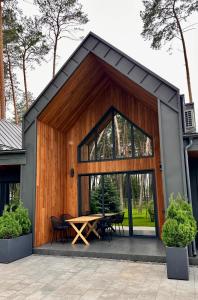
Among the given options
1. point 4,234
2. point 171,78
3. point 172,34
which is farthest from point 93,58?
point 171,78

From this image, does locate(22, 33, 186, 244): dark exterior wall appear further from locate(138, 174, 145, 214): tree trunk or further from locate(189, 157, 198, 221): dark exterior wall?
locate(138, 174, 145, 214): tree trunk

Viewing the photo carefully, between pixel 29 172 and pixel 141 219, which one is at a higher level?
pixel 29 172

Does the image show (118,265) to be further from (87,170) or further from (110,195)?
(87,170)

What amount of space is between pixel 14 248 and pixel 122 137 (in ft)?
14.9

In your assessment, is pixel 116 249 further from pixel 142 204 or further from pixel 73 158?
pixel 73 158

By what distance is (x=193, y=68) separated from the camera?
1255cm

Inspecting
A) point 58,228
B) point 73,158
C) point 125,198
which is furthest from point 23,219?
point 125,198

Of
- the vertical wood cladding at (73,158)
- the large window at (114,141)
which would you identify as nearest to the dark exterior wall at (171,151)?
the vertical wood cladding at (73,158)

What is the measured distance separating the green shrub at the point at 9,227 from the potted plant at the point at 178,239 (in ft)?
11.3

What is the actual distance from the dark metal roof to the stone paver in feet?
16.6

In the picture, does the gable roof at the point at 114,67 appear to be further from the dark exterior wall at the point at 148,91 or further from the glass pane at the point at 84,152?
the glass pane at the point at 84,152

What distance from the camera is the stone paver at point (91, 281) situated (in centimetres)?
371

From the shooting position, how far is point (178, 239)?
450 cm

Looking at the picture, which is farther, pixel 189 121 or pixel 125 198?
pixel 125 198
